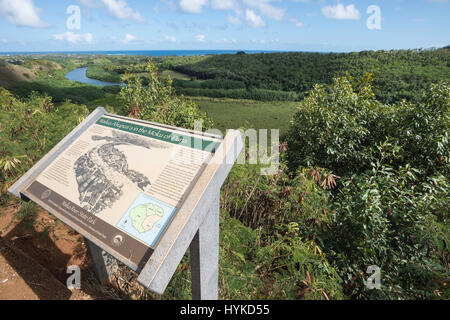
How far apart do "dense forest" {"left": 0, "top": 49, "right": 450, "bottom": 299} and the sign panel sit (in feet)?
3.16

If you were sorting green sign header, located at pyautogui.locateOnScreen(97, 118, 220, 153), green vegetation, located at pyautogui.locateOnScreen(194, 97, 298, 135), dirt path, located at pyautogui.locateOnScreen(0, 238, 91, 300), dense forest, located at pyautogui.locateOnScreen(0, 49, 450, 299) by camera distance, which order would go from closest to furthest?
green sign header, located at pyautogui.locateOnScreen(97, 118, 220, 153) → dense forest, located at pyautogui.locateOnScreen(0, 49, 450, 299) → dirt path, located at pyautogui.locateOnScreen(0, 238, 91, 300) → green vegetation, located at pyautogui.locateOnScreen(194, 97, 298, 135)

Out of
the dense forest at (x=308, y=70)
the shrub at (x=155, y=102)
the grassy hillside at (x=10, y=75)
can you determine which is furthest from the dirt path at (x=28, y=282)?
the grassy hillside at (x=10, y=75)

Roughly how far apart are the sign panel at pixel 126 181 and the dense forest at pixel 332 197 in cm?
96

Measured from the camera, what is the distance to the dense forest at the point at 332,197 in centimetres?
185

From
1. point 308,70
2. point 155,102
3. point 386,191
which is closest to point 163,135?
point 386,191

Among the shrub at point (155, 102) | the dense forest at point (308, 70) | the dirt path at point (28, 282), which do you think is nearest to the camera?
the dirt path at point (28, 282)

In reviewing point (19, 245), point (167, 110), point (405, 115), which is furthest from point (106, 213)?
Answer: point (405, 115)

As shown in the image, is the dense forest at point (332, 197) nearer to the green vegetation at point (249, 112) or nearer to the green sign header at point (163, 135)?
the green sign header at point (163, 135)

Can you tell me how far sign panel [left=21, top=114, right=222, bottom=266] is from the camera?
3.87 ft

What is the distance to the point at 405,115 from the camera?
12.2 ft

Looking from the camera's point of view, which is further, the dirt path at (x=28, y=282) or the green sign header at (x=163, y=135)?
→ the dirt path at (x=28, y=282)

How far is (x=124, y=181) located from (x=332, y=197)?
3277 millimetres

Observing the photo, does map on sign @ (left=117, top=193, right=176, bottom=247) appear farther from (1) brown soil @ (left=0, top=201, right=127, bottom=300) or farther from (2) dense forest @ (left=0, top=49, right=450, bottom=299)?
(1) brown soil @ (left=0, top=201, right=127, bottom=300)

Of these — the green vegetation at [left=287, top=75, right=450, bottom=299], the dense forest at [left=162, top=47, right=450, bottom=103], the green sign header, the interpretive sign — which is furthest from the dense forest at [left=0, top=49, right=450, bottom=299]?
the dense forest at [left=162, top=47, right=450, bottom=103]
